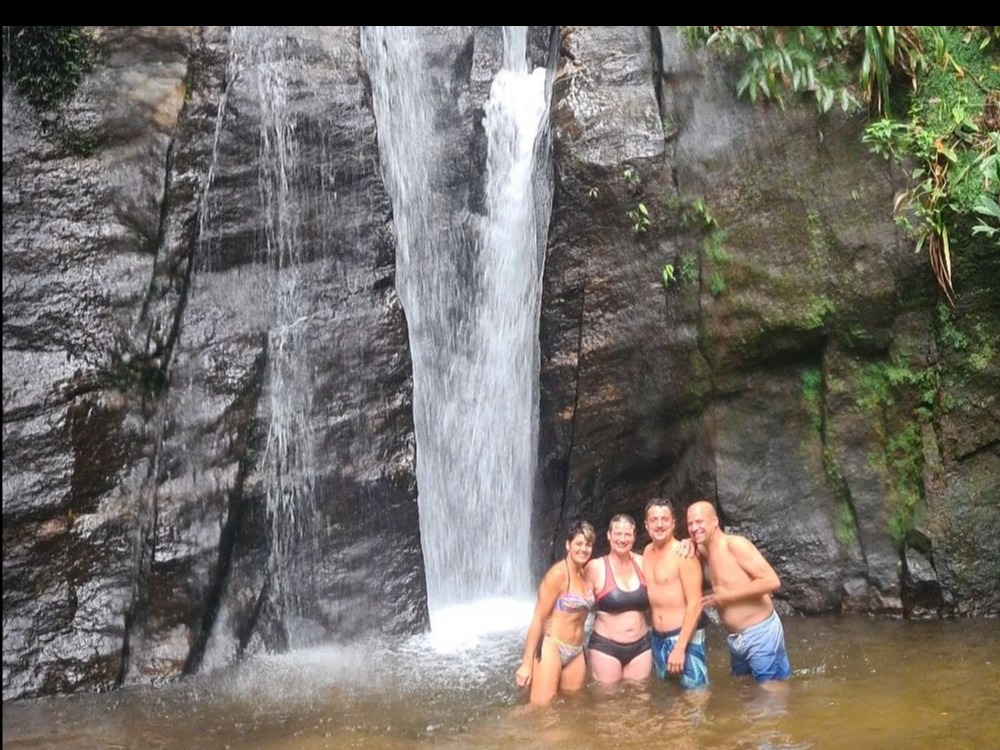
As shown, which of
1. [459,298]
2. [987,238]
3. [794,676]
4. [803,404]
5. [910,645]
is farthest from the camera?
[459,298]

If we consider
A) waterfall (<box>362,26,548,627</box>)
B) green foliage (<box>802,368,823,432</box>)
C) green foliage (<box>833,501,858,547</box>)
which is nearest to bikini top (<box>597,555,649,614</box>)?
green foliage (<box>833,501,858,547</box>)

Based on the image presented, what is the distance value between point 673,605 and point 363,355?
3.36 m

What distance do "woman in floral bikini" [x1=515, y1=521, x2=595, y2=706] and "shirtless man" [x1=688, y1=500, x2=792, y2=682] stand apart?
69 cm

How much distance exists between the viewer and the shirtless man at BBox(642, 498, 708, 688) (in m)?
5.80

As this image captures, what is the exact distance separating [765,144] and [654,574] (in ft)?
12.4

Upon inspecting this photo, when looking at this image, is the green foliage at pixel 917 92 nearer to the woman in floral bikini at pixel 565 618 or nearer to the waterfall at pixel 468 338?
the waterfall at pixel 468 338

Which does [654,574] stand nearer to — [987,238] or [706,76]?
[987,238]

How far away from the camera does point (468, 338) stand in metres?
9.02

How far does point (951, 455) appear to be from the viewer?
742cm

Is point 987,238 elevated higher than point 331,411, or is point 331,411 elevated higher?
point 987,238

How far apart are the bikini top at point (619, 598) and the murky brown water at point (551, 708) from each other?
0.47m

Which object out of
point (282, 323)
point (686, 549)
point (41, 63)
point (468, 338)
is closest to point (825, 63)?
point (468, 338)

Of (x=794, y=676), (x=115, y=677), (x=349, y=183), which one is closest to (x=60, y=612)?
(x=115, y=677)

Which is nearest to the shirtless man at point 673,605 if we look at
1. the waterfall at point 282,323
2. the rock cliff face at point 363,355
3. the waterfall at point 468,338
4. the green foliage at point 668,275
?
the rock cliff face at point 363,355
